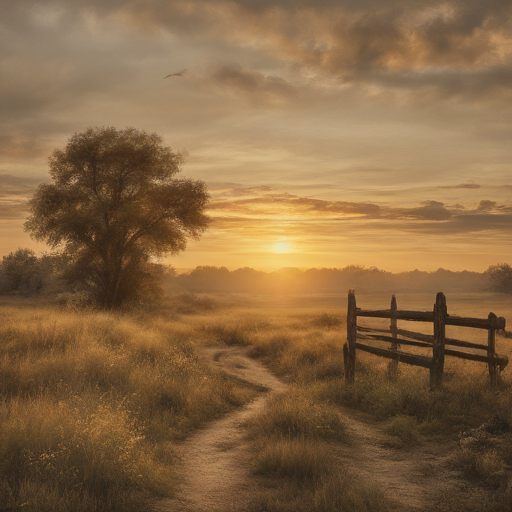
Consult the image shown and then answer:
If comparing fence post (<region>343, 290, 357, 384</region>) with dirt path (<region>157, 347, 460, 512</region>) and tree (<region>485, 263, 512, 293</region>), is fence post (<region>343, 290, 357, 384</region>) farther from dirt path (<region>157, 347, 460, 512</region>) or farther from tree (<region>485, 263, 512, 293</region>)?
tree (<region>485, 263, 512, 293</region>)

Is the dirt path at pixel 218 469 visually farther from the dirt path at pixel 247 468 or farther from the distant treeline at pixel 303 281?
the distant treeline at pixel 303 281

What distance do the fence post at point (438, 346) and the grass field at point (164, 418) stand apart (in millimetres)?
394

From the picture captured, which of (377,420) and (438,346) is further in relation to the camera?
(438,346)

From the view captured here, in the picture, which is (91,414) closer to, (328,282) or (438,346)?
(438,346)

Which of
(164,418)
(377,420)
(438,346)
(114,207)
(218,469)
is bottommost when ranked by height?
(377,420)

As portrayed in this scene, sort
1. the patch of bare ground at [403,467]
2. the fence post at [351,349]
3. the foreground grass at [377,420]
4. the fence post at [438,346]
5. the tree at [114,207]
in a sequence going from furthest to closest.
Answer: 1. the tree at [114,207]
2. the fence post at [351,349]
3. the fence post at [438,346]
4. the patch of bare ground at [403,467]
5. the foreground grass at [377,420]

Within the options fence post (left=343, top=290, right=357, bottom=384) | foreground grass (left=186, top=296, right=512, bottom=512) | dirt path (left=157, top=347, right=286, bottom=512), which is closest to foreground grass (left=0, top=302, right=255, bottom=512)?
dirt path (left=157, top=347, right=286, bottom=512)

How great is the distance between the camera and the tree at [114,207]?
28.4 metres

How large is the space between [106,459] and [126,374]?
523cm

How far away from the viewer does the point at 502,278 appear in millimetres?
66750

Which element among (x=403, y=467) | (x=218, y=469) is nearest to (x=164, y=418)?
(x=218, y=469)

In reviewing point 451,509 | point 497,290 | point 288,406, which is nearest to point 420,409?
point 288,406

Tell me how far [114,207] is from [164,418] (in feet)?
72.3

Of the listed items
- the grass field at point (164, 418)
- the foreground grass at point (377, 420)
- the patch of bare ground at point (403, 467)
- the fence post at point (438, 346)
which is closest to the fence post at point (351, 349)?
the foreground grass at point (377, 420)
